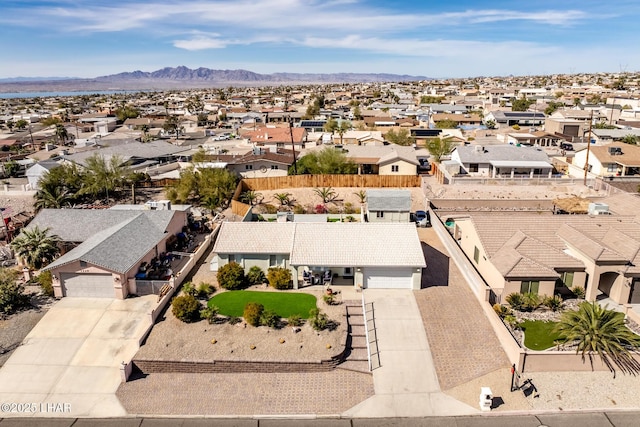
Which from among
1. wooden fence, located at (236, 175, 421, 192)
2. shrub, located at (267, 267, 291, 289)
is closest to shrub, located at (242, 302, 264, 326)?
shrub, located at (267, 267, 291, 289)

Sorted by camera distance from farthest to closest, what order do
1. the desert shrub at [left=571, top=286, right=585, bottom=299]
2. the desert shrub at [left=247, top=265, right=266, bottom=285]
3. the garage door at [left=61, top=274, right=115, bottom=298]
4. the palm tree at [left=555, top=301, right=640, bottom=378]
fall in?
the desert shrub at [left=247, top=265, right=266, bottom=285]
the garage door at [left=61, top=274, right=115, bottom=298]
the desert shrub at [left=571, top=286, right=585, bottom=299]
the palm tree at [left=555, top=301, right=640, bottom=378]

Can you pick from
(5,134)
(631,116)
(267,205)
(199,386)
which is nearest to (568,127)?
(631,116)

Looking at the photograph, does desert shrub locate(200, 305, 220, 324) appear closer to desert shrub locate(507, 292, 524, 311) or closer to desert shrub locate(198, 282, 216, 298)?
desert shrub locate(198, 282, 216, 298)

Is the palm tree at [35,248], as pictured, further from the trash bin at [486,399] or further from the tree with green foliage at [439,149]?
the tree with green foliage at [439,149]

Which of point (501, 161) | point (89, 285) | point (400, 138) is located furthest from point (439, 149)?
point (89, 285)

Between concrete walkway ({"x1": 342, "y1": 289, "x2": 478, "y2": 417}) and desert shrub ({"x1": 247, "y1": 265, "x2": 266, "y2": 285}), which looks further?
desert shrub ({"x1": 247, "y1": 265, "x2": 266, "y2": 285})

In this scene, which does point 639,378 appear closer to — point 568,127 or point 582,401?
point 582,401
